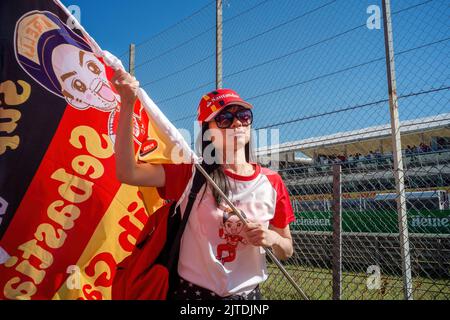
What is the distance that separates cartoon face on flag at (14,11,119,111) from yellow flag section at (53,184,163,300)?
47 centimetres

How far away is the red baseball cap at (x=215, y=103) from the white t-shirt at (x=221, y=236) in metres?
0.26

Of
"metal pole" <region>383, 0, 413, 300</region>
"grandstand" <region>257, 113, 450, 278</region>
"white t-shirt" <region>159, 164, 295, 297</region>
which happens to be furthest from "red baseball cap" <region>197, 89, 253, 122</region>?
Result: "metal pole" <region>383, 0, 413, 300</region>

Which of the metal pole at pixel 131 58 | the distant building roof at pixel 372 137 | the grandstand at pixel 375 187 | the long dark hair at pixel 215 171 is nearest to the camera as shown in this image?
the long dark hair at pixel 215 171

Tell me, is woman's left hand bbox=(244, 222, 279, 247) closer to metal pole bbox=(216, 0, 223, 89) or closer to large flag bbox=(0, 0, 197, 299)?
large flag bbox=(0, 0, 197, 299)

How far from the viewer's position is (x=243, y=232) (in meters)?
1.57

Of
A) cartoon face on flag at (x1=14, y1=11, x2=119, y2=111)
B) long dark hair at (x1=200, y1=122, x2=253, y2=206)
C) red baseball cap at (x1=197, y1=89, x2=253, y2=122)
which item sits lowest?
long dark hair at (x1=200, y1=122, x2=253, y2=206)

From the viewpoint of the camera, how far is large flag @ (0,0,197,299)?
179cm

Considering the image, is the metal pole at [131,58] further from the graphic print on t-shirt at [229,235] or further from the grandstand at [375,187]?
the graphic print on t-shirt at [229,235]

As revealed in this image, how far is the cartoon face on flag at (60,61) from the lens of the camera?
1862 millimetres

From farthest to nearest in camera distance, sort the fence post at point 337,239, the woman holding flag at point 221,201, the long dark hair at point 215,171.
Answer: the fence post at point 337,239 < the long dark hair at point 215,171 < the woman holding flag at point 221,201

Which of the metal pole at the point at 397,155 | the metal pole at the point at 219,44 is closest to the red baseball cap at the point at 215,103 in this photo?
the metal pole at the point at 397,155
